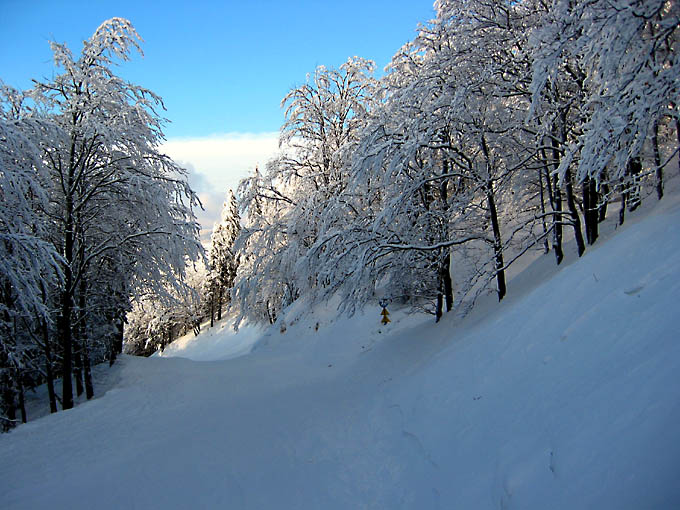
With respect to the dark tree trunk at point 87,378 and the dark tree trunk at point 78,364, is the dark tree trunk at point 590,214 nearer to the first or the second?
the dark tree trunk at point 87,378

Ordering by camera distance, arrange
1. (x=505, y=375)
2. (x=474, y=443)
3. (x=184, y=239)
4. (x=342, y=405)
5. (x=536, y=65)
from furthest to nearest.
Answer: (x=184, y=239) → (x=342, y=405) → (x=536, y=65) → (x=505, y=375) → (x=474, y=443)

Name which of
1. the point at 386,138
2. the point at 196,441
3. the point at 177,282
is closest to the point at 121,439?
the point at 196,441

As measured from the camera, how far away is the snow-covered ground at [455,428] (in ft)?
9.06

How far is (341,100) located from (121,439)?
1545 cm

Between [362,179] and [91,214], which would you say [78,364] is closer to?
[91,214]

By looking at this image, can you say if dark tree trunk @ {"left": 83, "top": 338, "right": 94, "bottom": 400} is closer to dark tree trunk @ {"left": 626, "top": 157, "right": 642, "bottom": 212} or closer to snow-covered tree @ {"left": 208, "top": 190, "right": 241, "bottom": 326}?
dark tree trunk @ {"left": 626, "top": 157, "right": 642, "bottom": 212}

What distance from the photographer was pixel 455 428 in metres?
4.61

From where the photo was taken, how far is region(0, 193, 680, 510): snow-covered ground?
2762mm

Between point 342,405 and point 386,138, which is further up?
point 386,138

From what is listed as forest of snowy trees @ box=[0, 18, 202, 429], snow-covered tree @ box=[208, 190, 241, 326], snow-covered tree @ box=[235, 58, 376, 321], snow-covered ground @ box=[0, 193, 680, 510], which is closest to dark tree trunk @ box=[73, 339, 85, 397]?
forest of snowy trees @ box=[0, 18, 202, 429]

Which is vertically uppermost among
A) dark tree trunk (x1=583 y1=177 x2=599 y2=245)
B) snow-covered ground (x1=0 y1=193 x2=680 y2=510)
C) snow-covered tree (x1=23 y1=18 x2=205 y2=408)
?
snow-covered tree (x1=23 y1=18 x2=205 y2=408)

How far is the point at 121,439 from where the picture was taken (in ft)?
23.0

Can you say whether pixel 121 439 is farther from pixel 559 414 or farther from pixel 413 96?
pixel 413 96

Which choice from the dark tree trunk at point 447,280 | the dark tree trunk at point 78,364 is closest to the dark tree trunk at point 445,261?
the dark tree trunk at point 447,280
